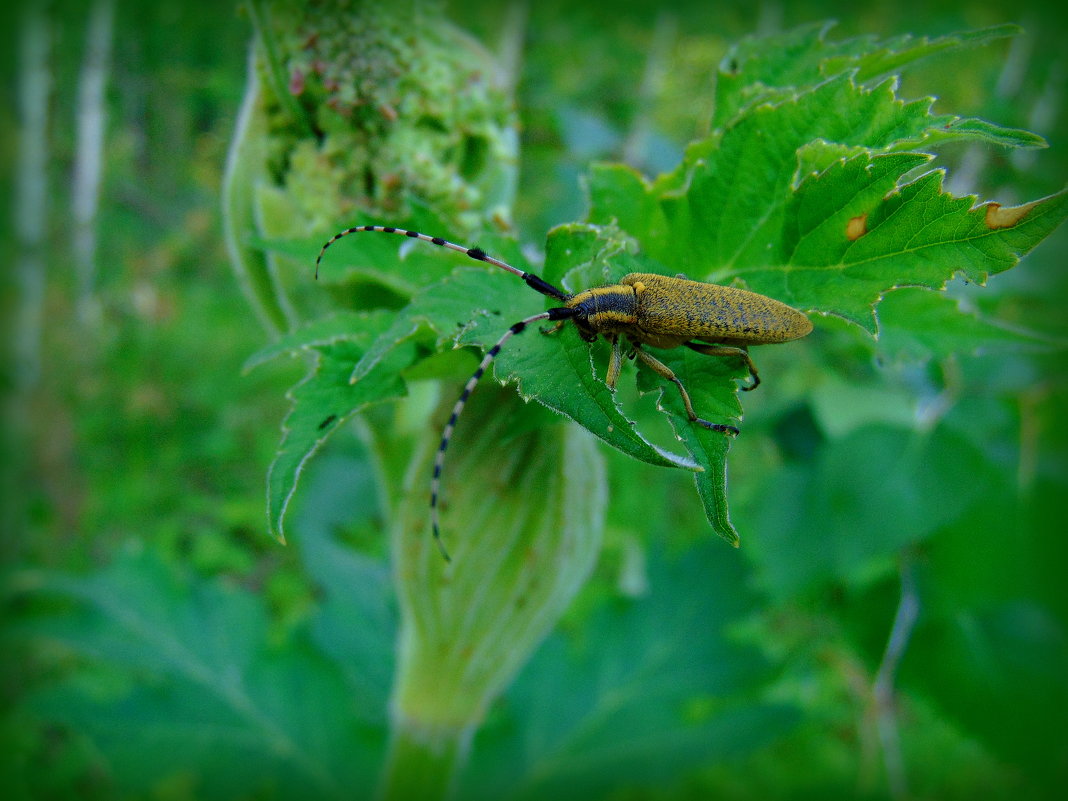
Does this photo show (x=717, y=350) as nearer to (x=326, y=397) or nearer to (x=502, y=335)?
Result: (x=502, y=335)

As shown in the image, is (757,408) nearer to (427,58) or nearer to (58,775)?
(427,58)

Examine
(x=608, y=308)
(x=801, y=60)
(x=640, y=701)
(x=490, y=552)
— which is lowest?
(x=640, y=701)

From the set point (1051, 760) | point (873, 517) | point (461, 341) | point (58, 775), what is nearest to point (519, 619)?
point (461, 341)

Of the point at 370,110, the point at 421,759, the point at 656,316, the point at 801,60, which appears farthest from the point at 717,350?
the point at 421,759

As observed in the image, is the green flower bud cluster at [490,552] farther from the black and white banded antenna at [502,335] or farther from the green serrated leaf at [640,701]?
the green serrated leaf at [640,701]

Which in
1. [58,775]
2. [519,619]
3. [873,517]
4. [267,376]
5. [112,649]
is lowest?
[58,775]

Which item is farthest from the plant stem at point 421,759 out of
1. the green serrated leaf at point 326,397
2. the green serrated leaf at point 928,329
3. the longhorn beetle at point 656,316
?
the green serrated leaf at point 928,329

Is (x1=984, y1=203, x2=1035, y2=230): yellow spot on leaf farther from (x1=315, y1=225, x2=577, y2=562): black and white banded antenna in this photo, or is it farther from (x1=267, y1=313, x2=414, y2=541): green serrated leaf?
(x1=267, y1=313, x2=414, y2=541): green serrated leaf
